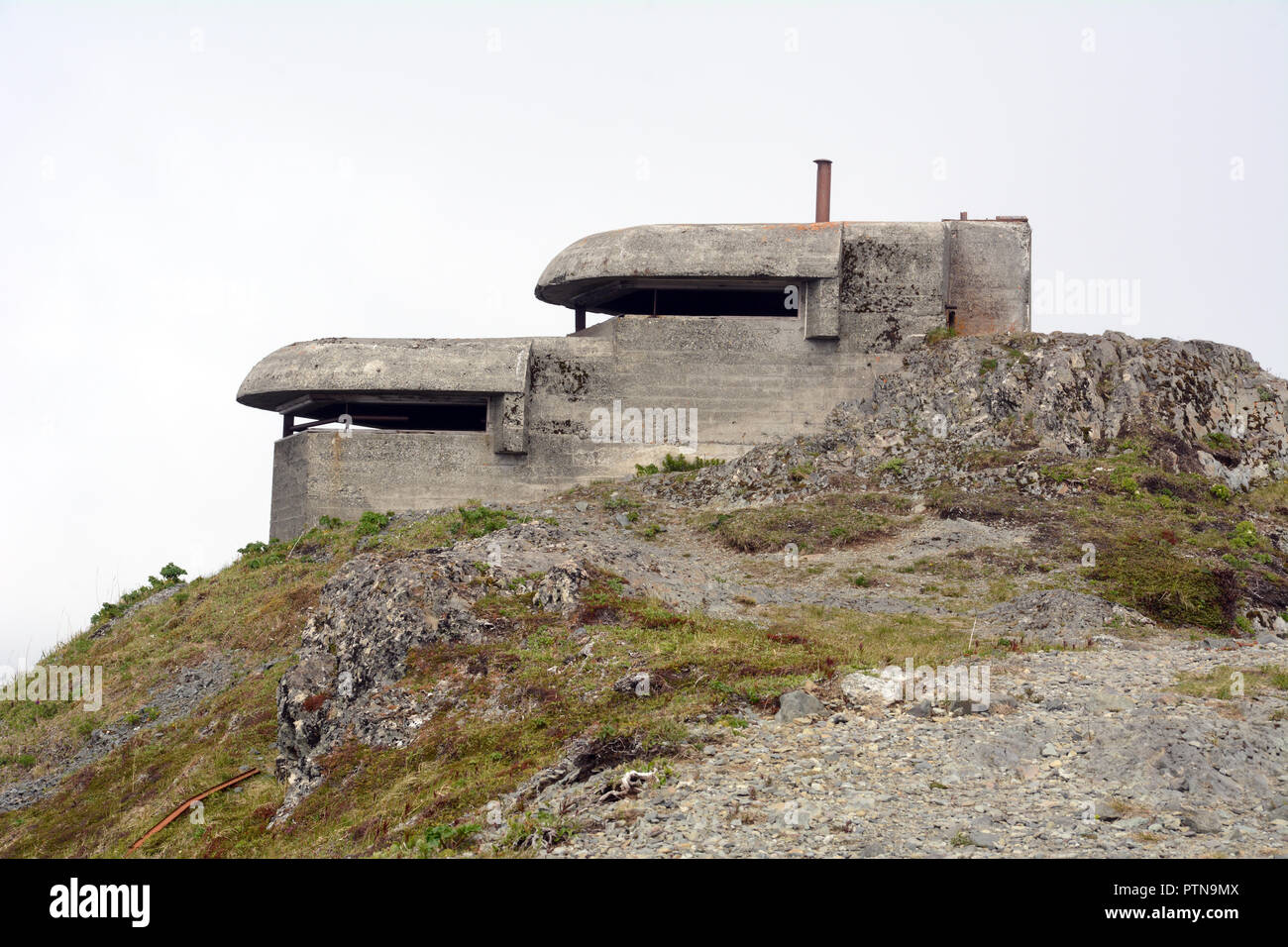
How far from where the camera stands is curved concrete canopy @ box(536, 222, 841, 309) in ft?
103

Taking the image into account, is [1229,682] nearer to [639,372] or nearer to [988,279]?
[639,372]

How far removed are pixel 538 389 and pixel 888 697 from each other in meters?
18.1

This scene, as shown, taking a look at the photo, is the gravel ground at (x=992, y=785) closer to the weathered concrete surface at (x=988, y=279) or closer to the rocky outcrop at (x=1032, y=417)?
the rocky outcrop at (x=1032, y=417)

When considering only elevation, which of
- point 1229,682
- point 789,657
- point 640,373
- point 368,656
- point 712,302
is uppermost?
point 712,302

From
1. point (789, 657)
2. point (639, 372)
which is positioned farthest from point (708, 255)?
point (789, 657)

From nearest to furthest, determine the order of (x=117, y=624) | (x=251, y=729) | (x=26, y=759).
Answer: (x=251, y=729), (x=26, y=759), (x=117, y=624)

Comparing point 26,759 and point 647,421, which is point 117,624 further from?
point 647,421

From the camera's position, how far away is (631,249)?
31.8 meters

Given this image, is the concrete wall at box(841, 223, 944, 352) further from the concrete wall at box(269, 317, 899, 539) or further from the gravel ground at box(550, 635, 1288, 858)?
the gravel ground at box(550, 635, 1288, 858)

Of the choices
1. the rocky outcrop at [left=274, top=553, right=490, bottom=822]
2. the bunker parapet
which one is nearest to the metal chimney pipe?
the bunker parapet

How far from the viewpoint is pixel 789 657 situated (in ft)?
54.7

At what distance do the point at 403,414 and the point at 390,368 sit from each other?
91.5 inches

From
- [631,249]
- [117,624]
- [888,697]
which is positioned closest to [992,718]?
[888,697]

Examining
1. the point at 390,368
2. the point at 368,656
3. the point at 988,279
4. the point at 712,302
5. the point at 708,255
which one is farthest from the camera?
the point at 712,302
